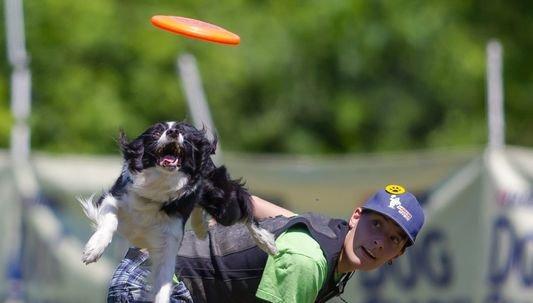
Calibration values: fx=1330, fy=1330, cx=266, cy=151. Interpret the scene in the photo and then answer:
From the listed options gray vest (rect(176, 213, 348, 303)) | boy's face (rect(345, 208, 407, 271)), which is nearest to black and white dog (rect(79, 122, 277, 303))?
gray vest (rect(176, 213, 348, 303))

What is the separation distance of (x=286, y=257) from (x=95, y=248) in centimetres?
88

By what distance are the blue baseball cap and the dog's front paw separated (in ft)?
4.13

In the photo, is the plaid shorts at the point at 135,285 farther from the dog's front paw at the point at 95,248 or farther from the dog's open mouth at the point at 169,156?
the dog's open mouth at the point at 169,156

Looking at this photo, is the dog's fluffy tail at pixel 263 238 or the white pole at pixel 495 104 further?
the white pole at pixel 495 104

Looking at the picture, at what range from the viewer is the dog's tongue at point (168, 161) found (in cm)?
477

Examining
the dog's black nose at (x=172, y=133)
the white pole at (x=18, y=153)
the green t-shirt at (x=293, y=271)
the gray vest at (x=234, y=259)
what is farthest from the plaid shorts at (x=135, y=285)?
the white pole at (x=18, y=153)

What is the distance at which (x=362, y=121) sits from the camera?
738 inches

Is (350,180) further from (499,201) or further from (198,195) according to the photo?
(198,195)

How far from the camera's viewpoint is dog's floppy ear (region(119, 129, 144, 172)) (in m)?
4.82

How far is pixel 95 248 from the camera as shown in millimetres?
4680

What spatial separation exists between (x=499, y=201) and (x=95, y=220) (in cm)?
484

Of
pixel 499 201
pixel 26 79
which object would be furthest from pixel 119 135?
pixel 26 79

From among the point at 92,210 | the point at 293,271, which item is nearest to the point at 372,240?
the point at 293,271

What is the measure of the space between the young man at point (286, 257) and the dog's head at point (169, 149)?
1.91ft
